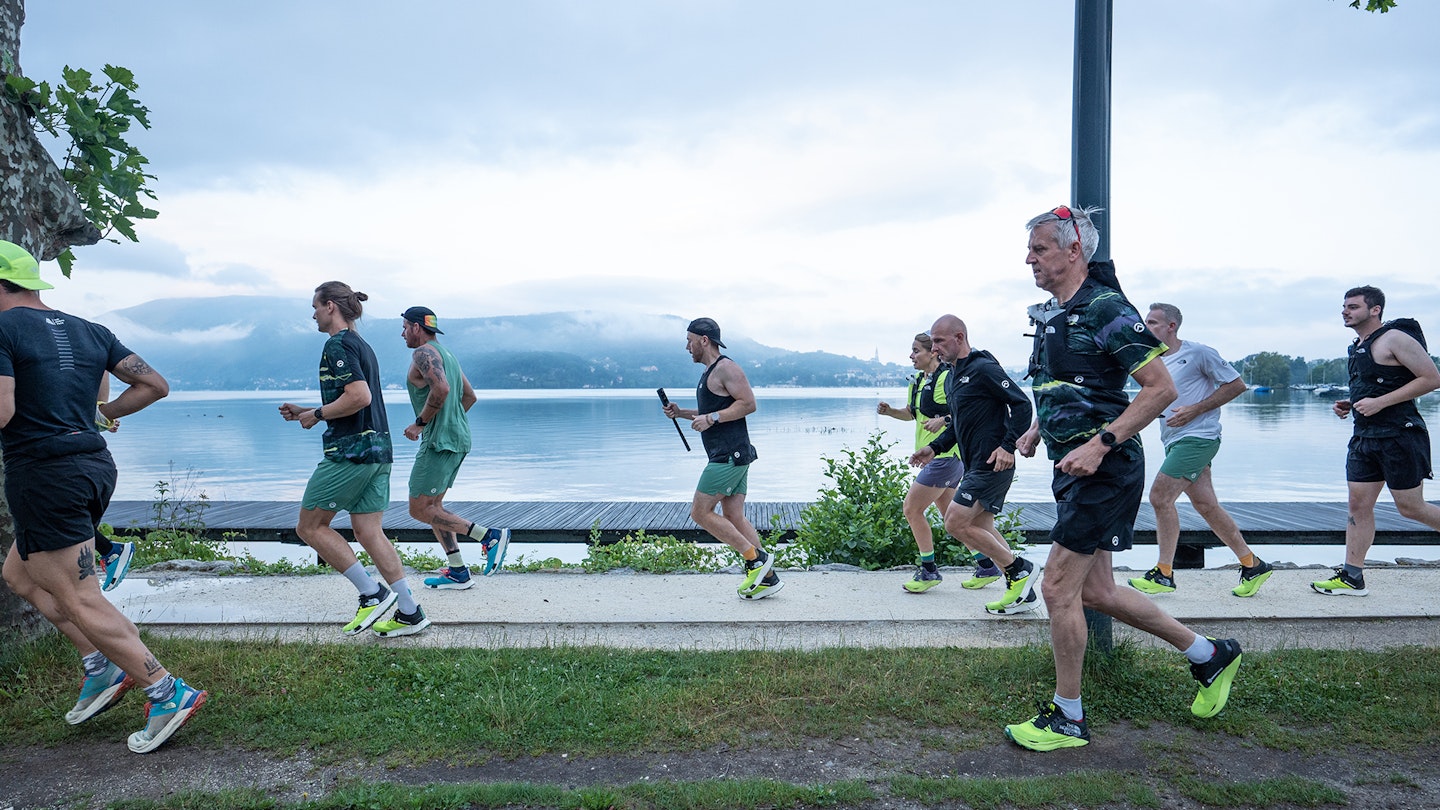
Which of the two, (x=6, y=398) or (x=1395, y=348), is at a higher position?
(x=1395, y=348)

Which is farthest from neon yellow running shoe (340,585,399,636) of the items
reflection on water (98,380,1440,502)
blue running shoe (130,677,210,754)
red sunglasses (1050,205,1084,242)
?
reflection on water (98,380,1440,502)

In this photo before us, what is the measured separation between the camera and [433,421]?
6.32 meters

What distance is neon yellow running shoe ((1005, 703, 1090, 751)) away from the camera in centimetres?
360

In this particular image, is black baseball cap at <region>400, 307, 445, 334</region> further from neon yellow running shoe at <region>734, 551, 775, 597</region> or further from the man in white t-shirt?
the man in white t-shirt

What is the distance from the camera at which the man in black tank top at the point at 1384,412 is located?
5.69 meters

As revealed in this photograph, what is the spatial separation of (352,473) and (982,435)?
3934 millimetres

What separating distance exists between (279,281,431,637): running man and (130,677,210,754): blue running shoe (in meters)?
1.37

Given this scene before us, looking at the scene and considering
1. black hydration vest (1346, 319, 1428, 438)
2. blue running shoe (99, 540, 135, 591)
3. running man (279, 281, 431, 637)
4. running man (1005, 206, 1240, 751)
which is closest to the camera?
running man (1005, 206, 1240, 751)

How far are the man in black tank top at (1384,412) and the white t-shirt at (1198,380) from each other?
80cm

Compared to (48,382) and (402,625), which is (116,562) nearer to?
(402,625)

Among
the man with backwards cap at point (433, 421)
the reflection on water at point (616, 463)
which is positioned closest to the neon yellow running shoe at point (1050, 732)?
the man with backwards cap at point (433, 421)

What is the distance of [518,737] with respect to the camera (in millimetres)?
3705

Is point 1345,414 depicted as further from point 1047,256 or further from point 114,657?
point 114,657

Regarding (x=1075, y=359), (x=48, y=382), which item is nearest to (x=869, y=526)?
(x=1075, y=359)
